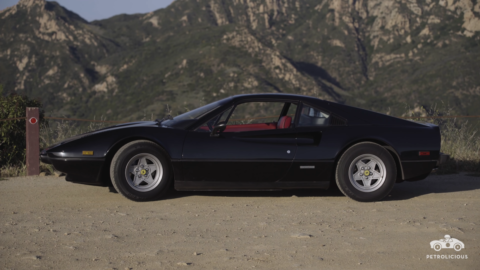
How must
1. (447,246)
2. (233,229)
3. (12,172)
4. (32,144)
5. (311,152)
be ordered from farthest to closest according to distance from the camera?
(12,172)
(32,144)
(311,152)
(233,229)
(447,246)

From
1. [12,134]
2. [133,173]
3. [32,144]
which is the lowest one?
[133,173]

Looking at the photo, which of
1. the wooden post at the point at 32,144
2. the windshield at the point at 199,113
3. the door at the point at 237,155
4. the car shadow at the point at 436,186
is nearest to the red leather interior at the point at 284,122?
the door at the point at 237,155

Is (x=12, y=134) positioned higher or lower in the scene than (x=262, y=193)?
higher

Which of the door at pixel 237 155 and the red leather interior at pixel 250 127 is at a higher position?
the red leather interior at pixel 250 127

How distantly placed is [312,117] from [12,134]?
5.66m

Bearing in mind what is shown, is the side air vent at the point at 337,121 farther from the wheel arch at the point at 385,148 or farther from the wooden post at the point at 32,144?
Answer: the wooden post at the point at 32,144

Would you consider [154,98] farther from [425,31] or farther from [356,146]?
[356,146]

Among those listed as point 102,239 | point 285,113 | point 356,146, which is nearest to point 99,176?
point 102,239

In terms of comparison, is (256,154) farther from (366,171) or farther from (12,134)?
(12,134)

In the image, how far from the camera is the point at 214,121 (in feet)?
19.8

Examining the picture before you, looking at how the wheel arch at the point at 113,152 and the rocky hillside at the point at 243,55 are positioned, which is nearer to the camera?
the wheel arch at the point at 113,152

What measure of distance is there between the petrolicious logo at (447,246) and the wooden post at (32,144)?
6142mm

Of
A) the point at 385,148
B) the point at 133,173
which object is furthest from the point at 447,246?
the point at 133,173

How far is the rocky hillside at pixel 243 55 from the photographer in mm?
90875
